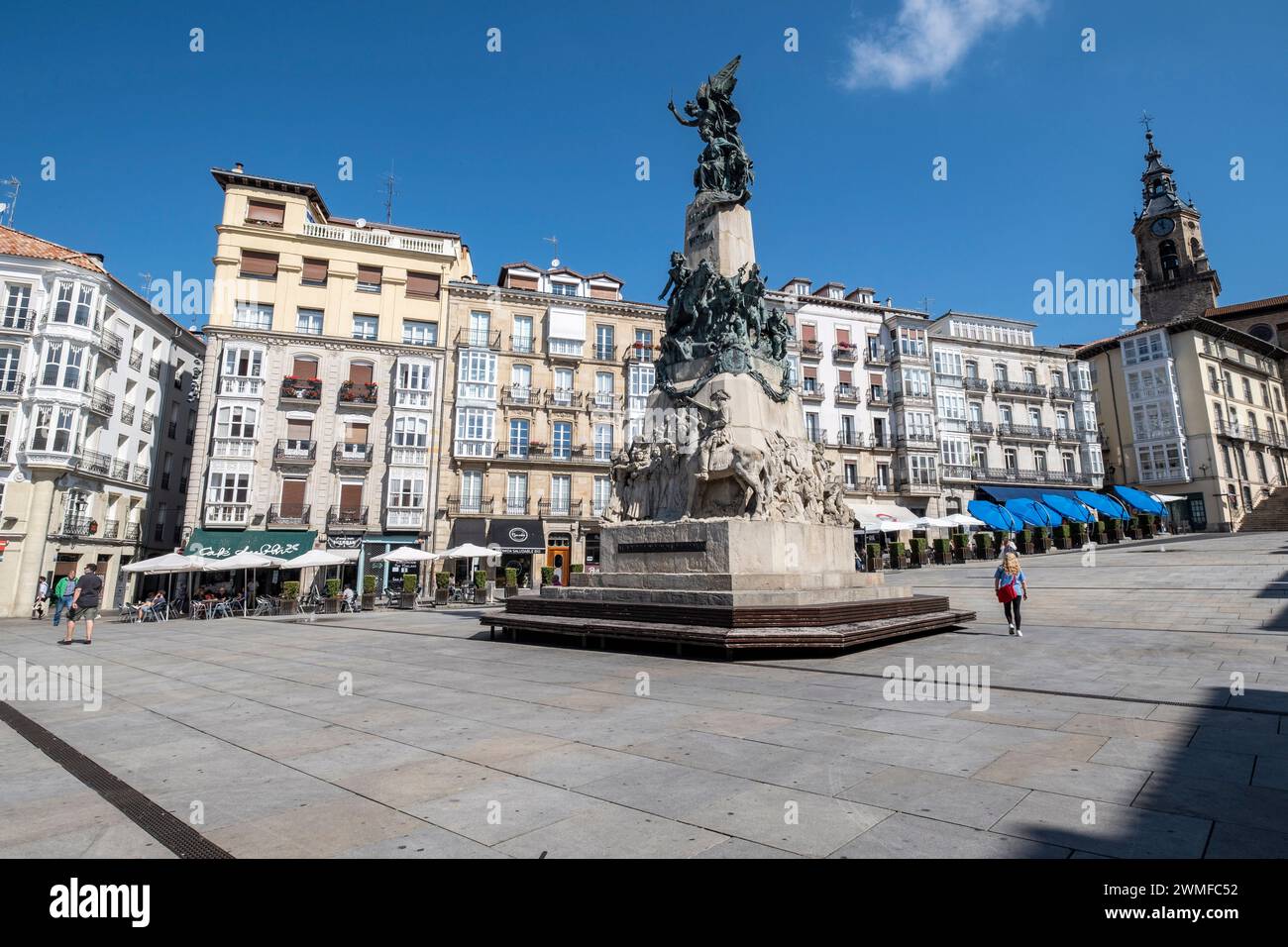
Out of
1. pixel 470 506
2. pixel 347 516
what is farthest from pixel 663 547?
pixel 347 516

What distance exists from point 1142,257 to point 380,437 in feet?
241

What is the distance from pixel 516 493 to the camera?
Result: 38656 millimetres

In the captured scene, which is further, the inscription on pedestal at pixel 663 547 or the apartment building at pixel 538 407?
the apartment building at pixel 538 407

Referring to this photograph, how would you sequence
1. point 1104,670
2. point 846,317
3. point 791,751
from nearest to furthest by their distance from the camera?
point 791,751
point 1104,670
point 846,317

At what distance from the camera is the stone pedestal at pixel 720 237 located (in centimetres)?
1521

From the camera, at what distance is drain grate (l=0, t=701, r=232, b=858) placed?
11.0ft

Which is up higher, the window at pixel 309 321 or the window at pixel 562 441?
the window at pixel 309 321

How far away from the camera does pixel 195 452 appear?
34.8 m

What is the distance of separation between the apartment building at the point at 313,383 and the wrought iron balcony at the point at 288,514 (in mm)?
70

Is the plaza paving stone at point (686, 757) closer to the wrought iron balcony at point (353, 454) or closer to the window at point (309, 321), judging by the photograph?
the wrought iron balcony at point (353, 454)

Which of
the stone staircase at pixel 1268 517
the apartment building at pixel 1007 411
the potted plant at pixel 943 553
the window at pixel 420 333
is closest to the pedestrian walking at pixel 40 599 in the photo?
the window at pixel 420 333

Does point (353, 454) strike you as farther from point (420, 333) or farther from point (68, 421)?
point (68, 421)
